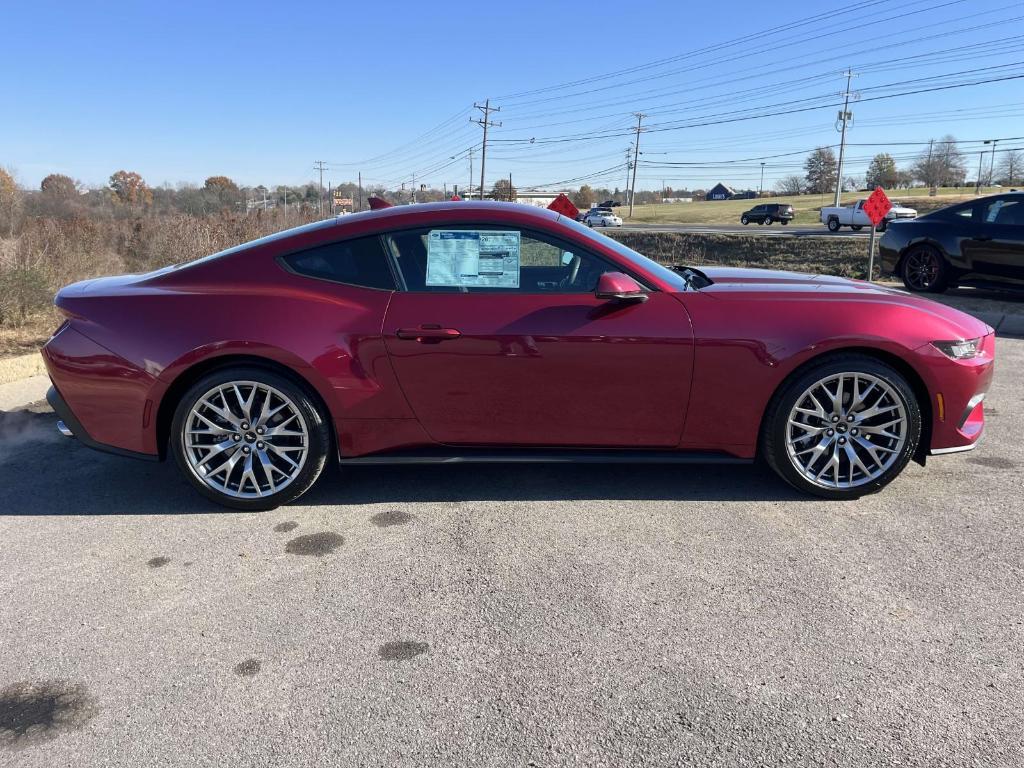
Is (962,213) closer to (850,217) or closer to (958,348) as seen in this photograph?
(958,348)

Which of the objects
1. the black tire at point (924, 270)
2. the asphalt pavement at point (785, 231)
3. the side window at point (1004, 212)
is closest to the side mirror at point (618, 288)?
the side window at point (1004, 212)

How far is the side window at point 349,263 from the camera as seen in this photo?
149 inches

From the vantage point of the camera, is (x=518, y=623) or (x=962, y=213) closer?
(x=518, y=623)

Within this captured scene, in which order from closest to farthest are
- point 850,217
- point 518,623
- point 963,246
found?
point 518,623 < point 963,246 < point 850,217

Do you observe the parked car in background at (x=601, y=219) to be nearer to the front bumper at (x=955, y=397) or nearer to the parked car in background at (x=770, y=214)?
the parked car in background at (x=770, y=214)

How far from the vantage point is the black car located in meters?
9.59

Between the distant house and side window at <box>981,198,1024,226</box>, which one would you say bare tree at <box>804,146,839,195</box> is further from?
side window at <box>981,198,1024,226</box>

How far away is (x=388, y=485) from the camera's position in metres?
4.20

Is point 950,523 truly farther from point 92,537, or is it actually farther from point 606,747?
point 92,537

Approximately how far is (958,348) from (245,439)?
12.1ft

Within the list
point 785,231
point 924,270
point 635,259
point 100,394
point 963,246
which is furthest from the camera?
point 785,231

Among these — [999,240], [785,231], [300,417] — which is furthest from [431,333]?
[785,231]

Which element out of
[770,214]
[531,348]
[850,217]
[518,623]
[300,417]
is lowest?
[518,623]

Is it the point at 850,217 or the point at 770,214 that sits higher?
the point at 770,214
